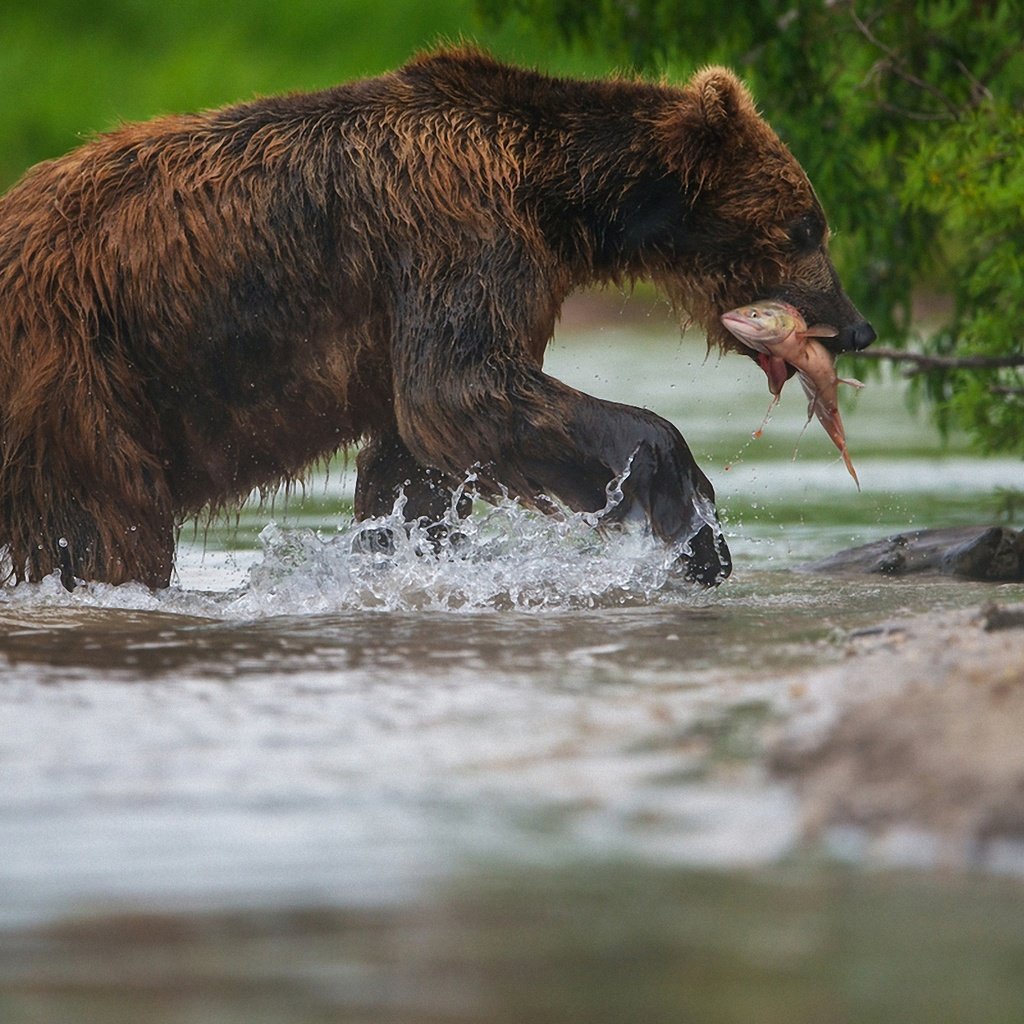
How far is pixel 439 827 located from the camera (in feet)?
9.59

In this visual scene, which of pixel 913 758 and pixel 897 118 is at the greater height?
pixel 897 118

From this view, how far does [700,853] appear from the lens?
281 centimetres

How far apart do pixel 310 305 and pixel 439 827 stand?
2.87m

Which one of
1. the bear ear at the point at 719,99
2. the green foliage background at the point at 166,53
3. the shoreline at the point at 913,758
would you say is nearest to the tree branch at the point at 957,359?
the bear ear at the point at 719,99

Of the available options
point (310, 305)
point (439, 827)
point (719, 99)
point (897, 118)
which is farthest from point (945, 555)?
point (439, 827)

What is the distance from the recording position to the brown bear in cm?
538

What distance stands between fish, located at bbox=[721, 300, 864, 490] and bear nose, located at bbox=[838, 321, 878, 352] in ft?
0.10

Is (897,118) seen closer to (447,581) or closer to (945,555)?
(945,555)

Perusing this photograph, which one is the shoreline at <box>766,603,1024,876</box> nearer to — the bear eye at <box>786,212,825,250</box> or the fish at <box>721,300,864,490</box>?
the fish at <box>721,300,864,490</box>

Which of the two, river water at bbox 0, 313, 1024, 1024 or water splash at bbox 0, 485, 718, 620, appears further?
water splash at bbox 0, 485, 718, 620

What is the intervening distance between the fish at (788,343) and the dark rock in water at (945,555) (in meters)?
0.39

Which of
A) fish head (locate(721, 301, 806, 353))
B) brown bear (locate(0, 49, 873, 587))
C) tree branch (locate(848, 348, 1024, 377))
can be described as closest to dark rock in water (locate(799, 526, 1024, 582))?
fish head (locate(721, 301, 806, 353))

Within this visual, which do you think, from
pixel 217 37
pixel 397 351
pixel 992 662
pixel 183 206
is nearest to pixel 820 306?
pixel 397 351

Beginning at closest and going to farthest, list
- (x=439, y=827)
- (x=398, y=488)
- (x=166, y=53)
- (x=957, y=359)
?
1. (x=439, y=827)
2. (x=398, y=488)
3. (x=957, y=359)
4. (x=166, y=53)
